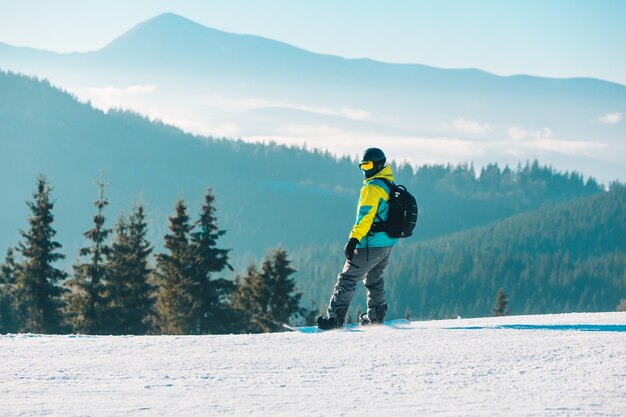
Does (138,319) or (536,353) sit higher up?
(536,353)

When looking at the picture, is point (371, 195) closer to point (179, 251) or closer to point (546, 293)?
point (179, 251)

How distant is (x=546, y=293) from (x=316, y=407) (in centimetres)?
20320

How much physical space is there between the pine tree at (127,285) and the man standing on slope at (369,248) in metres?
20.1

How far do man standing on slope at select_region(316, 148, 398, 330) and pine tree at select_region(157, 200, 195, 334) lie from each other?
68.4ft

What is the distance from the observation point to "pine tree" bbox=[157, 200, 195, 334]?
96.4 ft

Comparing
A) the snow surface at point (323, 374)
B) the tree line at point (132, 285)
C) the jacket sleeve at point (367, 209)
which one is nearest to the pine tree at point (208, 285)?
the tree line at point (132, 285)

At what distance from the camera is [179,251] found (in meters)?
30.3

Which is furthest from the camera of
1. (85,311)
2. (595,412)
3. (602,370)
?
(85,311)

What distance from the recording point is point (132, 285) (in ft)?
93.0

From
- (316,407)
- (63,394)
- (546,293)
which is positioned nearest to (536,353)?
(316,407)

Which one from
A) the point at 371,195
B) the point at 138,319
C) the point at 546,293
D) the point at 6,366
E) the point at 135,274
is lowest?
the point at 546,293

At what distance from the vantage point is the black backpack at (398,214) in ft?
29.4

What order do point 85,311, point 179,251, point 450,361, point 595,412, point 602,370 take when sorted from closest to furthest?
point 595,412
point 602,370
point 450,361
point 85,311
point 179,251

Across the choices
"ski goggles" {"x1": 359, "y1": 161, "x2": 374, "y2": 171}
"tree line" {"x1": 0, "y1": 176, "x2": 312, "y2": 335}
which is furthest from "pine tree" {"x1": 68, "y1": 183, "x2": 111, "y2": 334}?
"ski goggles" {"x1": 359, "y1": 161, "x2": 374, "y2": 171}
